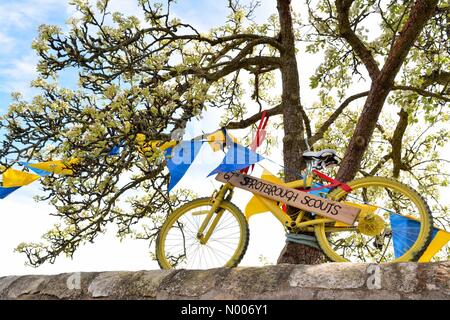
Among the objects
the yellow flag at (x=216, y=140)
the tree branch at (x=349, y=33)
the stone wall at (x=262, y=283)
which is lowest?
the stone wall at (x=262, y=283)

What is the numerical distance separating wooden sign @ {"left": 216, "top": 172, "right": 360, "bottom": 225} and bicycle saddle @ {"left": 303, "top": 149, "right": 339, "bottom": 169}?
0.47m

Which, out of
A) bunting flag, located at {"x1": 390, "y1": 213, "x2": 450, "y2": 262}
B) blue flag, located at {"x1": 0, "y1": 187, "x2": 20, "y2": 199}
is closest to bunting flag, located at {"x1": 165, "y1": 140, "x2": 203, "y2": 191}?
bunting flag, located at {"x1": 390, "y1": 213, "x2": 450, "y2": 262}

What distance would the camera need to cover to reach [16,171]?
8.45 metres

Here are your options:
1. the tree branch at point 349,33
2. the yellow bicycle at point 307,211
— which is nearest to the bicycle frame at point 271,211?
the yellow bicycle at point 307,211

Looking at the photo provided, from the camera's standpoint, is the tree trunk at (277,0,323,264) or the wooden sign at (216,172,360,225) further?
the tree trunk at (277,0,323,264)

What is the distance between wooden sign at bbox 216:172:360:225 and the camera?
226 inches

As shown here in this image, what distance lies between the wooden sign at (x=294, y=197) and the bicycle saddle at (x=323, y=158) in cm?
47

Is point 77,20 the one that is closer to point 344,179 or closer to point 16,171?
point 16,171

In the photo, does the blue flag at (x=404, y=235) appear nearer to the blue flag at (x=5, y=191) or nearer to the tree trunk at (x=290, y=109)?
the tree trunk at (x=290, y=109)

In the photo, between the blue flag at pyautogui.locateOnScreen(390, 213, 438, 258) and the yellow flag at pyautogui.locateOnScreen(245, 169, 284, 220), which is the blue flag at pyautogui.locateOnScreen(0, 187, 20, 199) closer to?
the yellow flag at pyautogui.locateOnScreen(245, 169, 284, 220)

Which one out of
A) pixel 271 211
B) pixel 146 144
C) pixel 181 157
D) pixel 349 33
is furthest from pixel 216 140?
pixel 349 33

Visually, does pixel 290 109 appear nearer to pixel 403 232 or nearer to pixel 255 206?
pixel 255 206

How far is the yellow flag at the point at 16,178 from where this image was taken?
8.35 m
